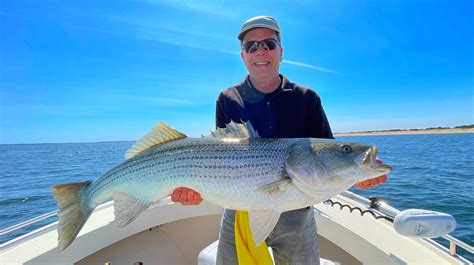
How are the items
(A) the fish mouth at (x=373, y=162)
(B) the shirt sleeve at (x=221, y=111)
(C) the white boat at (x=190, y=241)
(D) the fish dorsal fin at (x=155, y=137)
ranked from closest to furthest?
(A) the fish mouth at (x=373, y=162) → (D) the fish dorsal fin at (x=155, y=137) → (B) the shirt sleeve at (x=221, y=111) → (C) the white boat at (x=190, y=241)

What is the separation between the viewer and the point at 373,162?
2.34 meters

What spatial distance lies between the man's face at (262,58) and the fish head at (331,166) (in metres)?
1.05

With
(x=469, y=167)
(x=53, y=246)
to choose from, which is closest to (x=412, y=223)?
(x=53, y=246)

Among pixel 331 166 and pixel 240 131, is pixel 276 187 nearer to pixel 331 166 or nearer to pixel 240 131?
pixel 331 166

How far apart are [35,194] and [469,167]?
106ft

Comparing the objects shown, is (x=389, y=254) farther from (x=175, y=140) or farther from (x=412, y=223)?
(x=175, y=140)

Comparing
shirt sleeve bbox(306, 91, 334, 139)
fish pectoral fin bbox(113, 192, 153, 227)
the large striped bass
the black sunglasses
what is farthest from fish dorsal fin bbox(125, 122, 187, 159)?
shirt sleeve bbox(306, 91, 334, 139)

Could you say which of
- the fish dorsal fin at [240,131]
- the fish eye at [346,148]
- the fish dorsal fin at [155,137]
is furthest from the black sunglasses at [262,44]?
the fish eye at [346,148]

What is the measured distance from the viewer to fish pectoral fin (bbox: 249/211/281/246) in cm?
250

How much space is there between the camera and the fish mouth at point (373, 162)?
89.5 inches

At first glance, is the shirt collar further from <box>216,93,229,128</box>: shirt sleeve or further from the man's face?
<box>216,93,229,128</box>: shirt sleeve

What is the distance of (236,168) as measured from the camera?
8.47 ft

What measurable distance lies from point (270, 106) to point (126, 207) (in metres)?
1.93

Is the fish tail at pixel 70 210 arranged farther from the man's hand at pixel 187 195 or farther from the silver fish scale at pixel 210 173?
the man's hand at pixel 187 195
